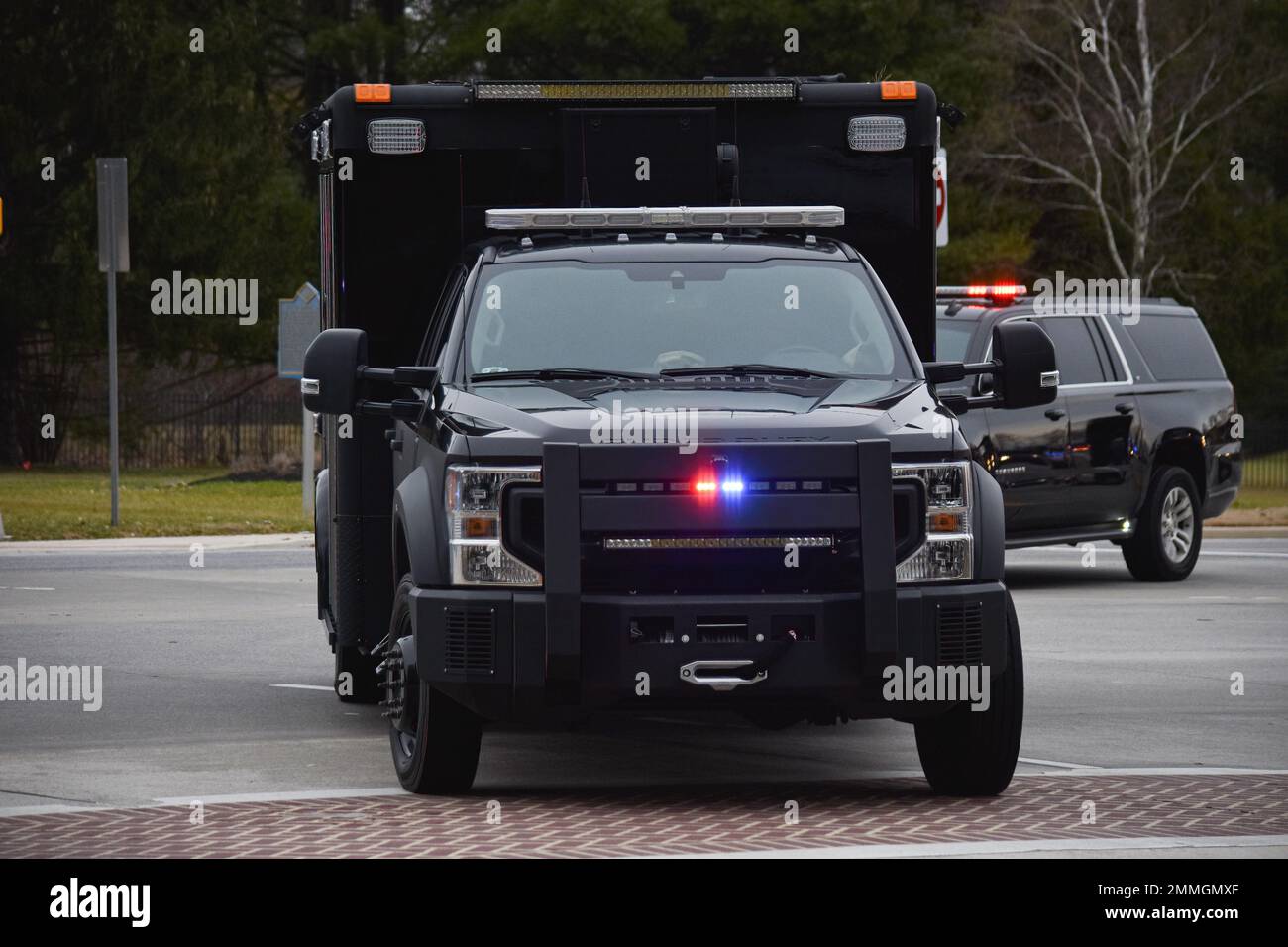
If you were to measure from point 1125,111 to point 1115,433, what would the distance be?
1071 inches

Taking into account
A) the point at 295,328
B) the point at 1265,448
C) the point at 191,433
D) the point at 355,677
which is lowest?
the point at 1265,448

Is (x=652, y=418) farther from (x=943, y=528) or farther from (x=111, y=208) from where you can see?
(x=111, y=208)

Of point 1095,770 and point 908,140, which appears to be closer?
point 1095,770

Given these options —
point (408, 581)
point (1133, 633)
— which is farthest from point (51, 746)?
point (1133, 633)

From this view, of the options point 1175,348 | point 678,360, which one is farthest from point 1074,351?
point 678,360

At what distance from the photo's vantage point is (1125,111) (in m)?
44.6

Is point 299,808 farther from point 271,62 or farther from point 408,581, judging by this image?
point 271,62

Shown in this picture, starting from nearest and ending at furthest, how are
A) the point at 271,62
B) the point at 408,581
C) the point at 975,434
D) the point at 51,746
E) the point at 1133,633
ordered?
the point at 408,581, the point at 51,746, the point at 1133,633, the point at 975,434, the point at 271,62

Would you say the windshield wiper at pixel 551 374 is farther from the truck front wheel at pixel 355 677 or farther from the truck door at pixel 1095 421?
the truck door at pixel 1095 421

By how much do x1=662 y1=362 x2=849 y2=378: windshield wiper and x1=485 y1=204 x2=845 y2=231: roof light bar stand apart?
786 mm

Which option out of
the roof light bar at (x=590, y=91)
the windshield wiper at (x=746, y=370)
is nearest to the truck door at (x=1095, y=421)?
the roof light bar at (x=590, y=91)

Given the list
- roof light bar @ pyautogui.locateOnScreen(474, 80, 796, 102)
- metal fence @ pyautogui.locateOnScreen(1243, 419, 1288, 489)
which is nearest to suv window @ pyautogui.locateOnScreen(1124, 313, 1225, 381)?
roof light bar @ pyautogui.locateOnScreen(474, 80, 796, 102)

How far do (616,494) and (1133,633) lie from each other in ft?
26.5

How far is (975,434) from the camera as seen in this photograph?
17578mm
